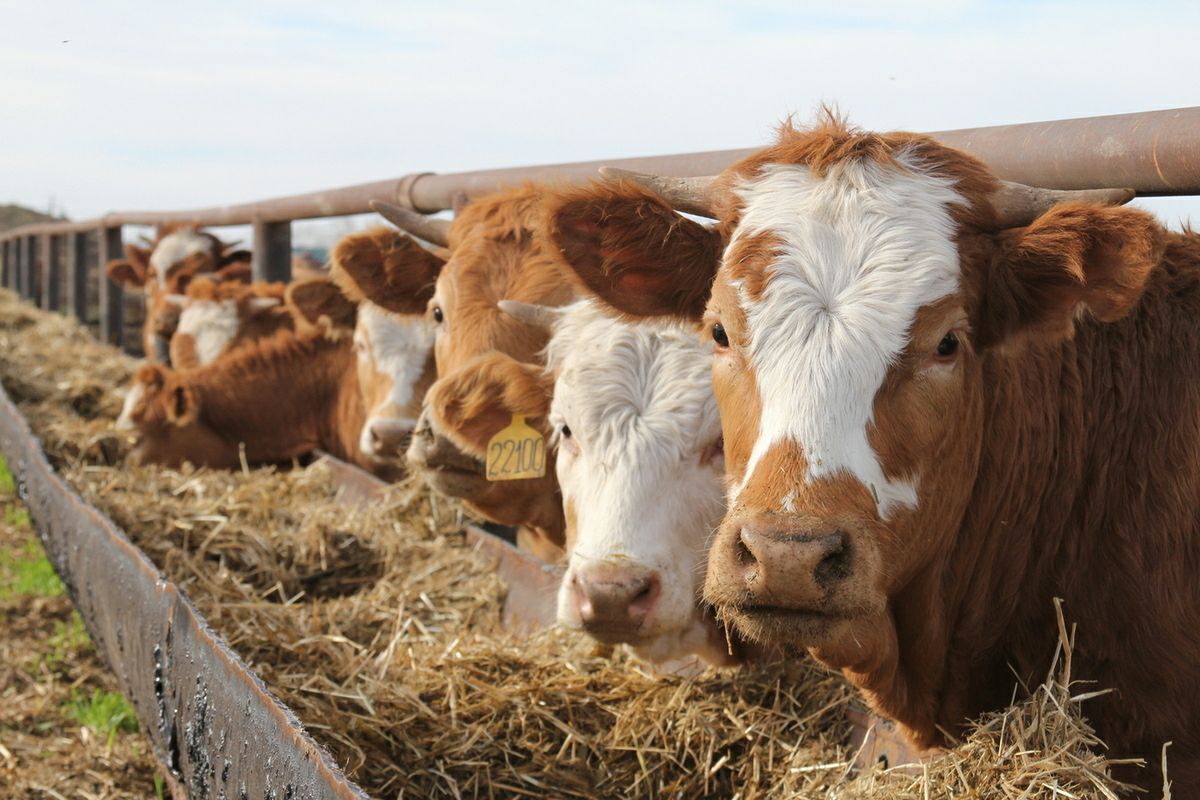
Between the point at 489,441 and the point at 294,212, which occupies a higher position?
the point at 294,212

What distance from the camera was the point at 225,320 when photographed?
10062 millimetres

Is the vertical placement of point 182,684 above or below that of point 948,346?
below

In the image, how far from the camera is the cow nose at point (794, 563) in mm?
2479

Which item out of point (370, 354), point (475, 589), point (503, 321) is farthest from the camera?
point (370, 354)

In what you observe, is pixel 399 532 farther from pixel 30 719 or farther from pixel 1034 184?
pixel 1034 184

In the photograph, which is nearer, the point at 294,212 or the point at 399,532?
the point at 399,532

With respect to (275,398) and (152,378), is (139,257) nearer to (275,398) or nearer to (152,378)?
(152,378)

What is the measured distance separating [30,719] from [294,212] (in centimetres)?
460

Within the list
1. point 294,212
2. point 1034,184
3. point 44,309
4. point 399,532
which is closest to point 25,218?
point 44,309

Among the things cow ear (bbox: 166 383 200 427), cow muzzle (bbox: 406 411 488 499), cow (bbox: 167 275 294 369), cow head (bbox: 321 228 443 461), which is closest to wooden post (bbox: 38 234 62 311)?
cow (bbox: 167 275 294 369)

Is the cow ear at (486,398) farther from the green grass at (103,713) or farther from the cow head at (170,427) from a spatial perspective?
the cow head at (170,427)

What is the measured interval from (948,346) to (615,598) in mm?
1168

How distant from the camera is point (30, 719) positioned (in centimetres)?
509

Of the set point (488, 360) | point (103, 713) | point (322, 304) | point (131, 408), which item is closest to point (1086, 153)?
point (488, 360)
